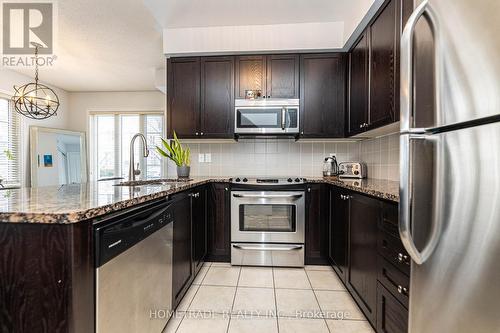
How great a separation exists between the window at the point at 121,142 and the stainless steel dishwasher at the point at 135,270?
12.8 feet

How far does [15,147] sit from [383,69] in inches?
214

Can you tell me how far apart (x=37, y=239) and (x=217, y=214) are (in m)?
1.92

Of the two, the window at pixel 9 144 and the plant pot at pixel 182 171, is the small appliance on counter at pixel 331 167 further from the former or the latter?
the window at pixel 9 144

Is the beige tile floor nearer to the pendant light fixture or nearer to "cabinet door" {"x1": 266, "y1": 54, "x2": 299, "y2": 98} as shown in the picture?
"cabinet door" {"x1": 266, "y1": 54, "x2": 299, "y2": 98}

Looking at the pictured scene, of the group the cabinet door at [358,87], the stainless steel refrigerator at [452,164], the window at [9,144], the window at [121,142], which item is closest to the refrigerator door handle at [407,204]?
the stainless steel refrigerator at [452,164]

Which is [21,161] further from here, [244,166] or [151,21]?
[244,166]

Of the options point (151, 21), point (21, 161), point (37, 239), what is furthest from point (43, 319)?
point (21, 161)

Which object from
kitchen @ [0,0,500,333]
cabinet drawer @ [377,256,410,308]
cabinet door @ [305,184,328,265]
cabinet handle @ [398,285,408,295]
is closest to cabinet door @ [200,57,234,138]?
kitchen @ [0,0,500,333]

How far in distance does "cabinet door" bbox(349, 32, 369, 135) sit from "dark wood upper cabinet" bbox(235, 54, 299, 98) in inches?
23.4

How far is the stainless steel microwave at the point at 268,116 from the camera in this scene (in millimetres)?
2789

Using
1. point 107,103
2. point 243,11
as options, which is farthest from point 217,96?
point 107,103

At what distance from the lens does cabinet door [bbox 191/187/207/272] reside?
2.12 metres

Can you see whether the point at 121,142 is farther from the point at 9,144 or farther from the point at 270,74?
the point at 270,74

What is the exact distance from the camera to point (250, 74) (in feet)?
9.34
